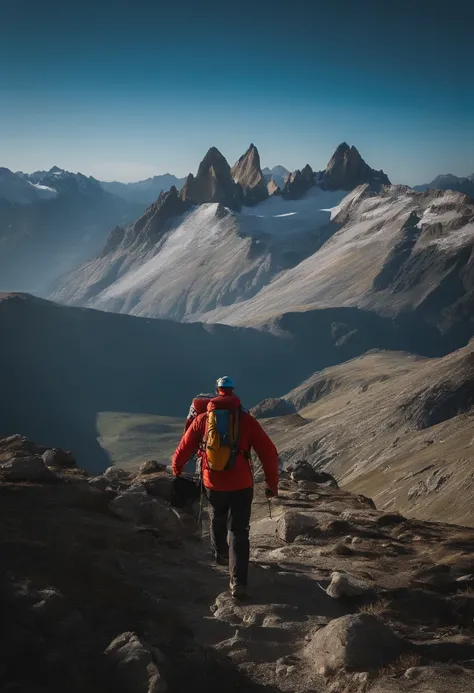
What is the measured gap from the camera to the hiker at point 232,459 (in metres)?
11.4

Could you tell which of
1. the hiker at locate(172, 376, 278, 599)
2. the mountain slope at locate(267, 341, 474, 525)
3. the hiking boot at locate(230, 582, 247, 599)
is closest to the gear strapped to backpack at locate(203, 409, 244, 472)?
the hiker at locate(172, 376, 278, 599)

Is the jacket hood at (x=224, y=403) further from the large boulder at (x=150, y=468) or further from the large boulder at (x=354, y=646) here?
the large boulder at (x=150, y=468)

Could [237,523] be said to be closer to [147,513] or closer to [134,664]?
[134,664]

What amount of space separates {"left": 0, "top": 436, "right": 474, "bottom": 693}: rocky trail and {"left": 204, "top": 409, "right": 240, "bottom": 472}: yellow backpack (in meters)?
2.33

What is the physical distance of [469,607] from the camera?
10.8m

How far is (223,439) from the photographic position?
1141 cm

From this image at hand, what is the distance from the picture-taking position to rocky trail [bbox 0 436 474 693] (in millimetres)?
8570

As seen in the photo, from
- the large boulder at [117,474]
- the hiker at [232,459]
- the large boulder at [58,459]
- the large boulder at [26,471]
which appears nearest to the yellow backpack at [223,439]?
the hiker at [232,459]

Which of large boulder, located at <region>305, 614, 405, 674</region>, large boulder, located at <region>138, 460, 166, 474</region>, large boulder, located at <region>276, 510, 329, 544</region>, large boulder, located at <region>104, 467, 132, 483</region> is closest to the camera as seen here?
large boulder, located at <region>305, 614, 405, 674</region>

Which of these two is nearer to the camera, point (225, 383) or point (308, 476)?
point (225, 383)

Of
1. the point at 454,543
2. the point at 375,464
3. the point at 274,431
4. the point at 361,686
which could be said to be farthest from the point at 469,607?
the point at 274,431

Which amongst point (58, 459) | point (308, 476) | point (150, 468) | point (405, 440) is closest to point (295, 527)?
point (150, 468)

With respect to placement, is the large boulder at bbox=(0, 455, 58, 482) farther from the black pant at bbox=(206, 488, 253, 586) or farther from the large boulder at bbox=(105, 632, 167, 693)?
the large boulder at bbox=(105, 632, 167, 693)

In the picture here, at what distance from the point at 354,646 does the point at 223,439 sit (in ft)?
12.7
